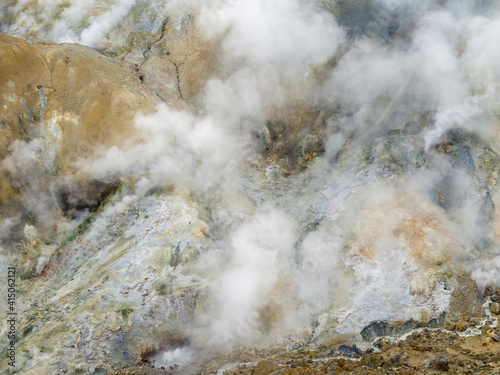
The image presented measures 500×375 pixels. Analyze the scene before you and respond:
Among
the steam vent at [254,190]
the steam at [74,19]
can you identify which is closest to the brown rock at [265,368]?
the steam vent at [254,190]

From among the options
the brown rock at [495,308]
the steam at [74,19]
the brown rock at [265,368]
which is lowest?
the brown rock at [265,368]

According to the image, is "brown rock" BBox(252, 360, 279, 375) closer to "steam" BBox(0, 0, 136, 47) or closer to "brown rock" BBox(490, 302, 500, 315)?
"brown rock" BBox(490, 302, 500, 315)

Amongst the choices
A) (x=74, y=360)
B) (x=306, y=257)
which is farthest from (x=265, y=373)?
(x=74, y=360)

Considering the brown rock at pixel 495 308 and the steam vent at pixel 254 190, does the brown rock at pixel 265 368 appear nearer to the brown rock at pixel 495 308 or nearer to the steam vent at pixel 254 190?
the steam vent at pixel 254 190

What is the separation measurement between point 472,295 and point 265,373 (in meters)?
11.6

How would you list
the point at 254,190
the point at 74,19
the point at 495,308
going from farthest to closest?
1. the point at 74,19
2. the point at 254,190
3. the point at 495,308

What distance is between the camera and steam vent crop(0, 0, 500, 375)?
1989 cm

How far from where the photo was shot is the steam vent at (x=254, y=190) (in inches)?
783

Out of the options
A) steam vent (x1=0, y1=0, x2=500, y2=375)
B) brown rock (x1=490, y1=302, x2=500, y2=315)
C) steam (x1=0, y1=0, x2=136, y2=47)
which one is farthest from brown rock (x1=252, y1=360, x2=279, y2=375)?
steam (x1=0, y1=0, x2=136, y2=47)

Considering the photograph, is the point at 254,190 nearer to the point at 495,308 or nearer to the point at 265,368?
the point at 265,368

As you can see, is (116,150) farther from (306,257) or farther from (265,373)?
(265,373)

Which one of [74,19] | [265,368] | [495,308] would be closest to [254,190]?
[265,368]

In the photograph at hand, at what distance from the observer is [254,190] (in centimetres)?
2945

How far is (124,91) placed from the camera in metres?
31.2
